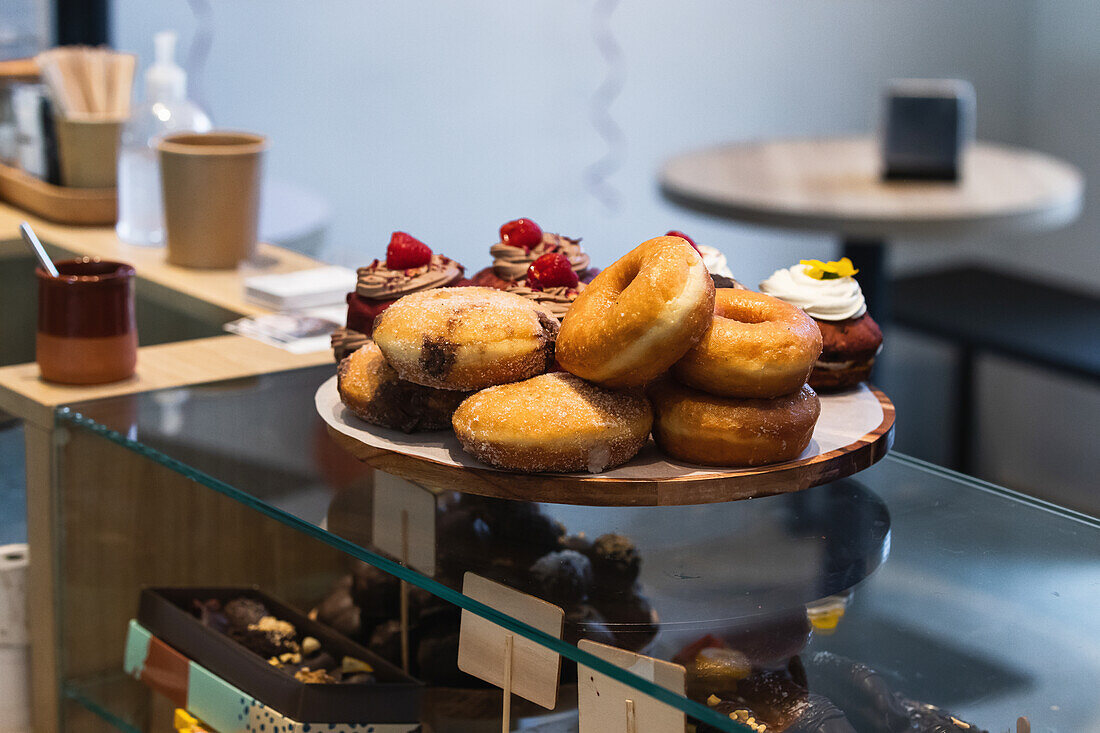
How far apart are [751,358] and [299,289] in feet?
2.82

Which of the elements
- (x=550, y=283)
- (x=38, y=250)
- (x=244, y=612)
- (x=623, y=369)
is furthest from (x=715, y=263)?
(x=38, y=250)

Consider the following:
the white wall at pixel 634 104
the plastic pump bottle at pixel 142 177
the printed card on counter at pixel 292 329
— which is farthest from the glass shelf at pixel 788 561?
the white wall at pixel 634 104

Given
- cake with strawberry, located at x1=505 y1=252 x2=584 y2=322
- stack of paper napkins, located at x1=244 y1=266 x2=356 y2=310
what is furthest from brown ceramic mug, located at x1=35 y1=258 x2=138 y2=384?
cake with strawberry, located at x1=505 y1=252 x2=584 y2=322

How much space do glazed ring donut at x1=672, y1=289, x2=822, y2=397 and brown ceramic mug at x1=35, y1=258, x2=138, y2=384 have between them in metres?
0.62

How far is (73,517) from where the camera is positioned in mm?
1111

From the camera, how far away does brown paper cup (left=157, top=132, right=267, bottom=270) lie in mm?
1625

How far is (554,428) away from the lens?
0.76 metres

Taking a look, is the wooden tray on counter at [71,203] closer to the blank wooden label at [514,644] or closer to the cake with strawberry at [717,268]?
the cake with strawberry at [717,268]

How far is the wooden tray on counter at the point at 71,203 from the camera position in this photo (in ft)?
6.05

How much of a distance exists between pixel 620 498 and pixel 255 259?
108cm

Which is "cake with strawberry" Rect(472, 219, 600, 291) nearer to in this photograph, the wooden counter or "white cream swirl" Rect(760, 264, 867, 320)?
"white cream swirl" Rect(760, 264, 867, 320)

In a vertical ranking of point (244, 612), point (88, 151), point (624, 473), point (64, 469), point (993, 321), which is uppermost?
point (88, 151)

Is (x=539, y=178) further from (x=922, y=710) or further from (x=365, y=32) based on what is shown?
(x=922, y=710)

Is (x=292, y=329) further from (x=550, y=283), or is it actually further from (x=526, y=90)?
(x=526, y=90)
